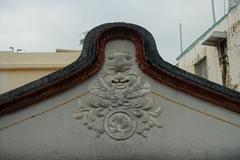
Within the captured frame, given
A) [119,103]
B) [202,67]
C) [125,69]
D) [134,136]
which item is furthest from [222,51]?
[134,136]

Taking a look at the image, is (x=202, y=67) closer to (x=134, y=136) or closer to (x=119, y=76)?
(x=119, y=76)

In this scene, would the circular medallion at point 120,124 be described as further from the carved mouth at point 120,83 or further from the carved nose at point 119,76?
the carved nose at point 119,76

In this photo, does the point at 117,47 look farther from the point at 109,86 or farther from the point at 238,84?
the point at 238,84

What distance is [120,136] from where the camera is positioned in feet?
26.0

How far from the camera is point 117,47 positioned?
27.6 ft

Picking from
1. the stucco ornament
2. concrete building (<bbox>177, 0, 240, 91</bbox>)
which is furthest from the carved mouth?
concrete building (<bbox>177, 0, 240, 91</bbox>)

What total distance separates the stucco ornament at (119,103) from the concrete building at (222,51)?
855cm

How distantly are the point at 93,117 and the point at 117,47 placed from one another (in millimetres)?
1353

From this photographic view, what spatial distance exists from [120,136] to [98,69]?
1237 millimetres

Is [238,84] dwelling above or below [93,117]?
above

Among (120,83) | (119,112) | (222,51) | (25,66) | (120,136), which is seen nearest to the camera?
(120,136)

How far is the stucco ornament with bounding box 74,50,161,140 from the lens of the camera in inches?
314

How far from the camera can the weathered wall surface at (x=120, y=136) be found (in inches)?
308

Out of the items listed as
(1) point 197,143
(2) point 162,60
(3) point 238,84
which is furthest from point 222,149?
(3) point 238,84
